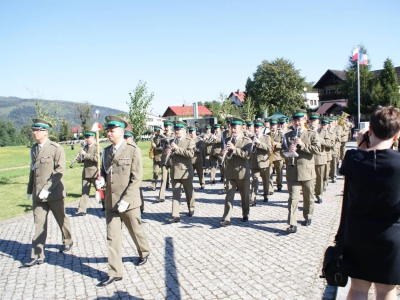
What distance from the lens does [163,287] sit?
15.5ft

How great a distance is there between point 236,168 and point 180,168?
1.45 meters

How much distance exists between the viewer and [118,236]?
5055 millimetres

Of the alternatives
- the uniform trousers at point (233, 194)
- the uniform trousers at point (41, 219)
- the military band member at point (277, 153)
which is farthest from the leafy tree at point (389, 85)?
the uniform trousers at point (41, 219)

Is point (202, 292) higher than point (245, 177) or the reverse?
A: the reverse

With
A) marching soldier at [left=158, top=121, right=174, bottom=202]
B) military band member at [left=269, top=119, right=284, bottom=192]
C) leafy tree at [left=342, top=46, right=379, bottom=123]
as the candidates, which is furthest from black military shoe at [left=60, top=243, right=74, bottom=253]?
leafy tree at [left=342, top=46, right=379, bottom=123]

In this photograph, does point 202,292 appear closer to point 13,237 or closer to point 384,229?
point 384,229

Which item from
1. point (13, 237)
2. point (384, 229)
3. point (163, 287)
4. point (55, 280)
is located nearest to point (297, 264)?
point (163, 287)

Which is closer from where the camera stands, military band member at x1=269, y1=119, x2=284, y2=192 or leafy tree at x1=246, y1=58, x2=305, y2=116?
military band member at x1=269, y1=119, x2=284, y2=192

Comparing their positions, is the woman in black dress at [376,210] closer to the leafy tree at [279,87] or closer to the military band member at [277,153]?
the military band member at [277,153]

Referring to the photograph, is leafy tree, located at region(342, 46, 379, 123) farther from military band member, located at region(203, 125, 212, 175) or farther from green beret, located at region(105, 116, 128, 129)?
green beret, located at region(105, 116, 128, 129)

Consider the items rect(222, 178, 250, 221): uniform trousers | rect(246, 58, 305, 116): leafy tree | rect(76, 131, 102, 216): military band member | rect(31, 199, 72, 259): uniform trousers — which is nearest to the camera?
rect(31, 199, 72, 259): uniform trousers

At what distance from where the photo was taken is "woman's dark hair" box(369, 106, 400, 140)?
2.72 m

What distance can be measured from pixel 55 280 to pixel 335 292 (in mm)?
4060

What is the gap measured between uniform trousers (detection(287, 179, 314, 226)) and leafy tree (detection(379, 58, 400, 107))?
1344 inches
